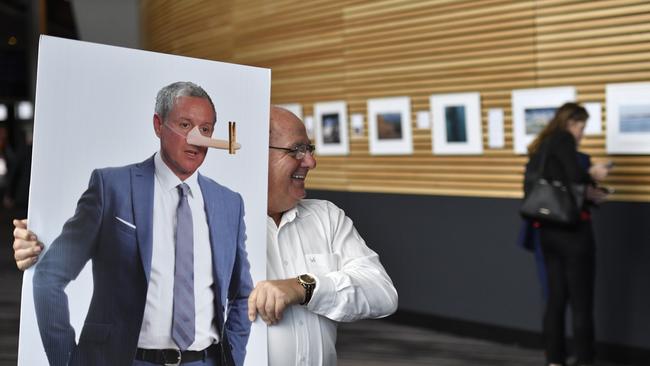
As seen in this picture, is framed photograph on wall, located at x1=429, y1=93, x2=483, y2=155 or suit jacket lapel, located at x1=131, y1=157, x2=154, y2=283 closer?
suit jacket lapel, located at x1=131, y1=157, x2=154, y2=283

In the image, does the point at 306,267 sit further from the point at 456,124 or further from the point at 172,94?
the point at 456,124

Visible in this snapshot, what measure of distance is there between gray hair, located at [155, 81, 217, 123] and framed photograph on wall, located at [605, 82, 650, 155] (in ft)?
17.5

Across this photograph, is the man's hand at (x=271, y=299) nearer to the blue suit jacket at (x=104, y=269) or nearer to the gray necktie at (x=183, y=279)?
the gray necktie at (x=183, y=279)

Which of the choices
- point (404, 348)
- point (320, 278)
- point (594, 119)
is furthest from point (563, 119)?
point (320, 278)

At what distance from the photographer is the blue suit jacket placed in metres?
1.83

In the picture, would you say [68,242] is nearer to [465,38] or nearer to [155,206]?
[155,206]

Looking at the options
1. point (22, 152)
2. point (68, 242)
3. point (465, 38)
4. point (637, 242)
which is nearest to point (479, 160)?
point (465, 38)

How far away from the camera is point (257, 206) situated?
82.6 inches

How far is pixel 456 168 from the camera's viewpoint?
7.99 metres

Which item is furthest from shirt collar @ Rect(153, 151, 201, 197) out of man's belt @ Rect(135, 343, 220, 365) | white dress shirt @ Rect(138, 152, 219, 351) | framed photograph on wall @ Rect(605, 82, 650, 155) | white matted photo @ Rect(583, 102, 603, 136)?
white matted photo @ Rect(583, 102, 603, 136)

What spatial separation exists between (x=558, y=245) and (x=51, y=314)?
15.4 ft

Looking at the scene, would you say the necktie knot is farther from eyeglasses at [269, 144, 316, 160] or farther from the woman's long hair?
the woman's long hair

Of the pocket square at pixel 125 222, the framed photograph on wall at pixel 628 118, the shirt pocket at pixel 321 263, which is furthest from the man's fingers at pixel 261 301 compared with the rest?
the framed photograph on wall at pixel 628 118

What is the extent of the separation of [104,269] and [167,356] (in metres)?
0.23
